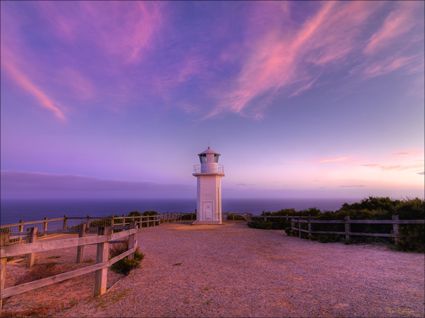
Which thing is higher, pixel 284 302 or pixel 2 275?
pixel 2 275

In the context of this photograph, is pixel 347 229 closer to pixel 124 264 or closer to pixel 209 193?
pixel 124 264

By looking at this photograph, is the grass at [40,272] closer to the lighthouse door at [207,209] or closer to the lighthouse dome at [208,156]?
the lighthouse door at [207,209]

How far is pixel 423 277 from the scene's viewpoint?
7.55 meters

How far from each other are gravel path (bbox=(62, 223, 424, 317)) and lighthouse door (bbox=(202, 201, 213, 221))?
16.4 metres

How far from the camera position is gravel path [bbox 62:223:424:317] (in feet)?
17.4

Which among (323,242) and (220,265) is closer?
(220,265)

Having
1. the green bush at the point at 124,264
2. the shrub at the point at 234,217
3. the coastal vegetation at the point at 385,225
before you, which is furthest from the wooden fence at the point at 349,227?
→ the shrub at the point at 234,217

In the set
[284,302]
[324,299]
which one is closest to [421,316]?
[324,299]

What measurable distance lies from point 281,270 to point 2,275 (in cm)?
645

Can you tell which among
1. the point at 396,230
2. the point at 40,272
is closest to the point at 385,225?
the point at 396,230

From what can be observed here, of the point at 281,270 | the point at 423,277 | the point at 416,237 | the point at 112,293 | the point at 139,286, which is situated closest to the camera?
the point at 112,293

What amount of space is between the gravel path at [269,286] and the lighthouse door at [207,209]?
16.4m

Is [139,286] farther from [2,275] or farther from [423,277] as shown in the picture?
[423,277]

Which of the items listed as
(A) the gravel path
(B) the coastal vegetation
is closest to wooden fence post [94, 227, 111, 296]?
(A) the gravel path
